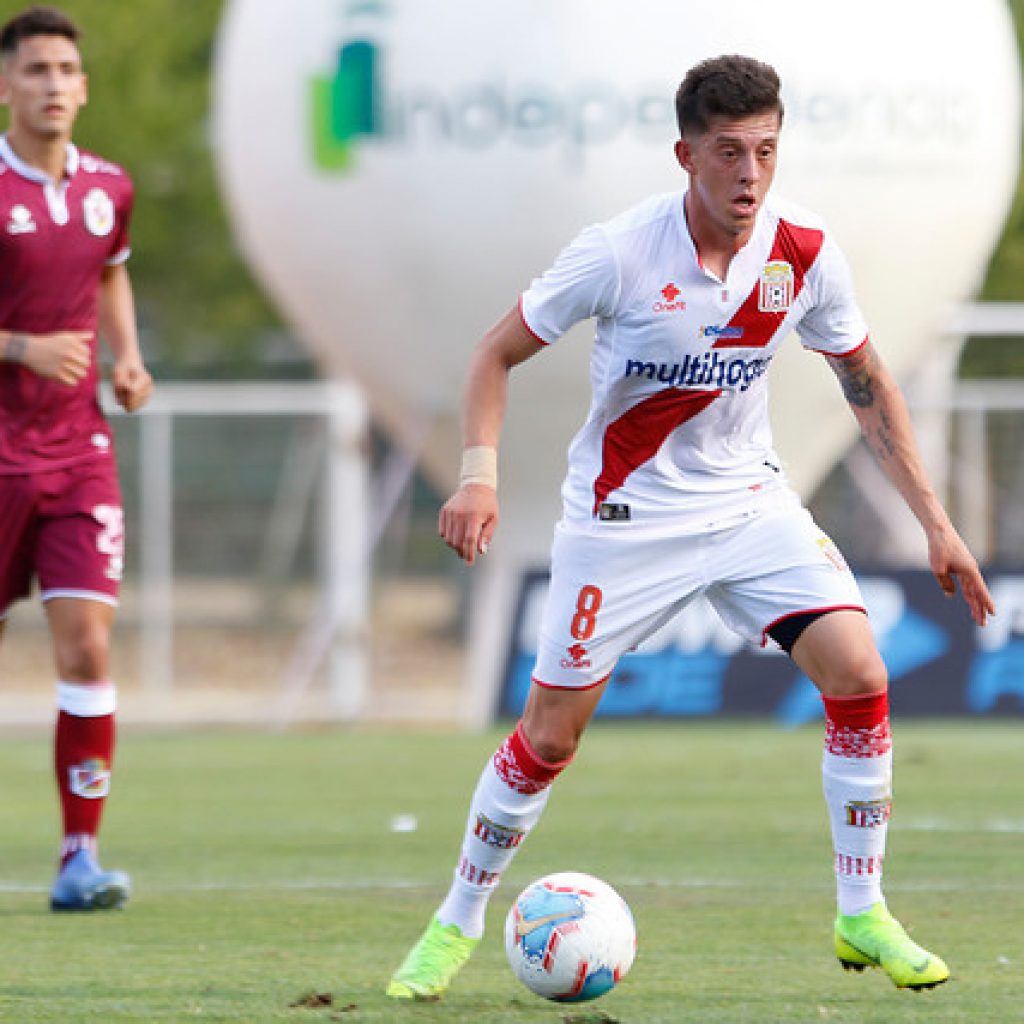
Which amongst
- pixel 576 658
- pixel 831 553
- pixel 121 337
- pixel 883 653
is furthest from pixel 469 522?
pixel 883 653

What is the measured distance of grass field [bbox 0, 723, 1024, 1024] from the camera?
20.3 feet

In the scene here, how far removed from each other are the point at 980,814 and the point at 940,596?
5114 mm

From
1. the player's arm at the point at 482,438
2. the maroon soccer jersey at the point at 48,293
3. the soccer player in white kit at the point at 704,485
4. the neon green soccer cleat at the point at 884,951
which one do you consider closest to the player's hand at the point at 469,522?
the player's arm at the point at 482,438

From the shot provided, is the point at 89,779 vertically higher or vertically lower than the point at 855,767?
lower

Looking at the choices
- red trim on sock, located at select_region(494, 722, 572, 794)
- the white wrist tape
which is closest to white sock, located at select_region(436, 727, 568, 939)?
red trim on sock, located at select_region(494, 722, 572, 794)

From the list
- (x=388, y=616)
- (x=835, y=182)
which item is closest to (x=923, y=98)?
(x=835, y=182)

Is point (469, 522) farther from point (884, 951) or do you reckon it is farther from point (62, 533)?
point (62, 533)

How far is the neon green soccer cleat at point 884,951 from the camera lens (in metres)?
6.07

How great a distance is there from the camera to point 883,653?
51.3 feet

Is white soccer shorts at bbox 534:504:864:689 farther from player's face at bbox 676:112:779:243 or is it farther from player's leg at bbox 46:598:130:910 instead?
player's leg at bbox 46:598:130:910

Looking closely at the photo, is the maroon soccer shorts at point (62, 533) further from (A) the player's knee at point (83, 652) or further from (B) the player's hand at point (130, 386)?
(B) the player's hand at point (130, 386)

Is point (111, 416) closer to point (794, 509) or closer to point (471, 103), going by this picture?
point (471, 103)

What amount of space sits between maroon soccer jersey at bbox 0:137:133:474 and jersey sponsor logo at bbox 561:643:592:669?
96.1 inches

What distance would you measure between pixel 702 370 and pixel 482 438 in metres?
0.69
